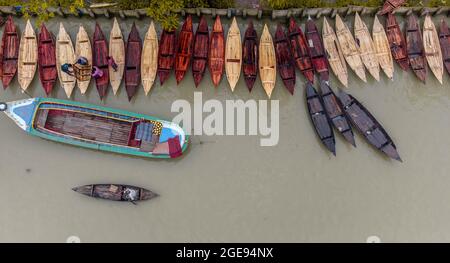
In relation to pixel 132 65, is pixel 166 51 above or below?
above

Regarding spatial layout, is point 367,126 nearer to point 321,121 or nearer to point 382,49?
point 321,121

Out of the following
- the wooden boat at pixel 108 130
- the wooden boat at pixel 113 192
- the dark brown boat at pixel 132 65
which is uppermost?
the dark brown boat at pixel 132 65

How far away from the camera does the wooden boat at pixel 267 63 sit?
→ 1933 centimetres

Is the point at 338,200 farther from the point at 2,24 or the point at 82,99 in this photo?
the point at 2,24

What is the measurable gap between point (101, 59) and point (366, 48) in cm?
1451

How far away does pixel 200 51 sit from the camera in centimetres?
1944

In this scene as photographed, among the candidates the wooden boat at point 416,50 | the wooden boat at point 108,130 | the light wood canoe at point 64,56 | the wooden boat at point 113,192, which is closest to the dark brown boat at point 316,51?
the wooden boat at point 416,50

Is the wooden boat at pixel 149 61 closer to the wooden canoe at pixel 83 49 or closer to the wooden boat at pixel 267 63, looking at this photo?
the wooden canoe at pixel 83 49

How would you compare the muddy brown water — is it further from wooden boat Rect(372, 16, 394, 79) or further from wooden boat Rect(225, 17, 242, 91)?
wooden boat Rect(225, 17, 242, 91)

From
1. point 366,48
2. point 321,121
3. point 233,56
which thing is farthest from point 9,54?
point 366,48

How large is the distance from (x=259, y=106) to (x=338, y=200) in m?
6.73

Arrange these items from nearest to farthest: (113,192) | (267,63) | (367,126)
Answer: (113,192), (367,126), (267,63)

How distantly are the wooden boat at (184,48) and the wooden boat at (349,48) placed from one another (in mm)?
8102

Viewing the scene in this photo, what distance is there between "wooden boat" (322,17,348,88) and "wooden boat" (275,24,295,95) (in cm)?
208
